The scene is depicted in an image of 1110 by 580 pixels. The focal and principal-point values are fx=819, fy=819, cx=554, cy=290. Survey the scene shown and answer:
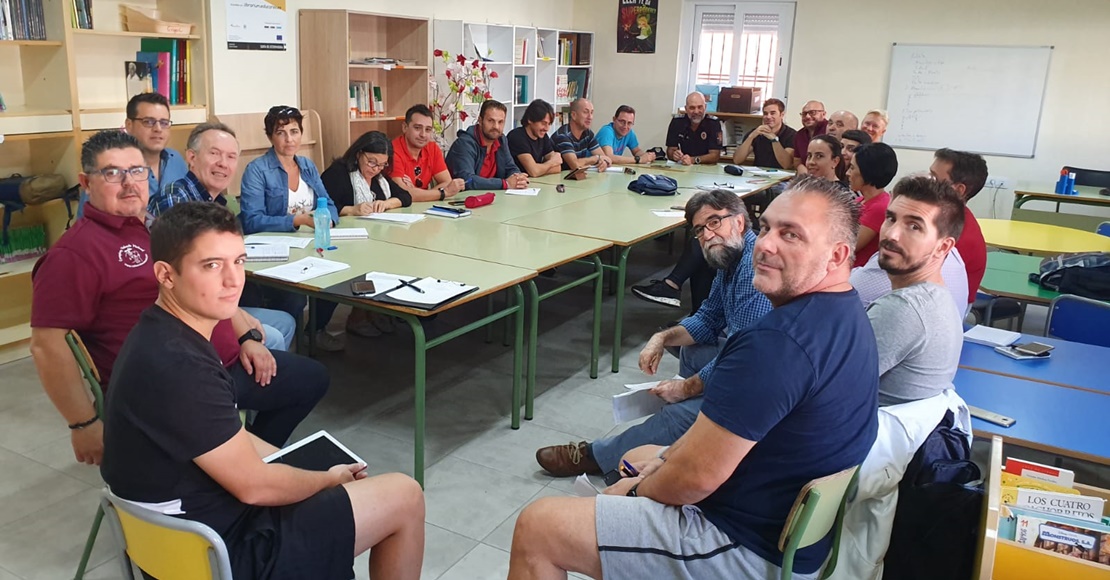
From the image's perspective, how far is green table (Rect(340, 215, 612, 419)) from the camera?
3498 millimetres

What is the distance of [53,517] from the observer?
8.83ft

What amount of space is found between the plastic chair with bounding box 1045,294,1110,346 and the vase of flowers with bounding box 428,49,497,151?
16.2 feet

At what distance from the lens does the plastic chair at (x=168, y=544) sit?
1.48 m

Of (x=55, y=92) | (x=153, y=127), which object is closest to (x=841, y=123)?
(x=153, y=127)

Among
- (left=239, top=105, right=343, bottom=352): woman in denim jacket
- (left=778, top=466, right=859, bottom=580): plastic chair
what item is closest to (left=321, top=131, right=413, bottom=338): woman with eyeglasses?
(left=239, top=105, right=343, bottom=352): woman in denim jacket

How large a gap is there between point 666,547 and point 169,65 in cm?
455

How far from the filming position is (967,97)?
7.79 m

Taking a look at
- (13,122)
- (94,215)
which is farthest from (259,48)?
(94,215)

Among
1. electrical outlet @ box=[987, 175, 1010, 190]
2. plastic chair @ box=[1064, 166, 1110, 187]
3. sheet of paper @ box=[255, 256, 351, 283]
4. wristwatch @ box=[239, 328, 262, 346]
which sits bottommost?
wristwatch @ box=[239, 328, 262, 346]

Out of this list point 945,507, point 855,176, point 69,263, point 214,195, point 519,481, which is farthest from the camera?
point 855,176

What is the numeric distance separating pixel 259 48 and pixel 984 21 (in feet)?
21.0

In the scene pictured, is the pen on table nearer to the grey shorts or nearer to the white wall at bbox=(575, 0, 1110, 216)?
the grey shorts

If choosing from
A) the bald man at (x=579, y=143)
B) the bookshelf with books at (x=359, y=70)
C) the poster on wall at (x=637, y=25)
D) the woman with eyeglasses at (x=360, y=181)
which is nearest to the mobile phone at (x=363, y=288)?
the woman with eyeglasses at (x=360, y=181)

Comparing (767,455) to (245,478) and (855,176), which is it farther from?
(855,176)
